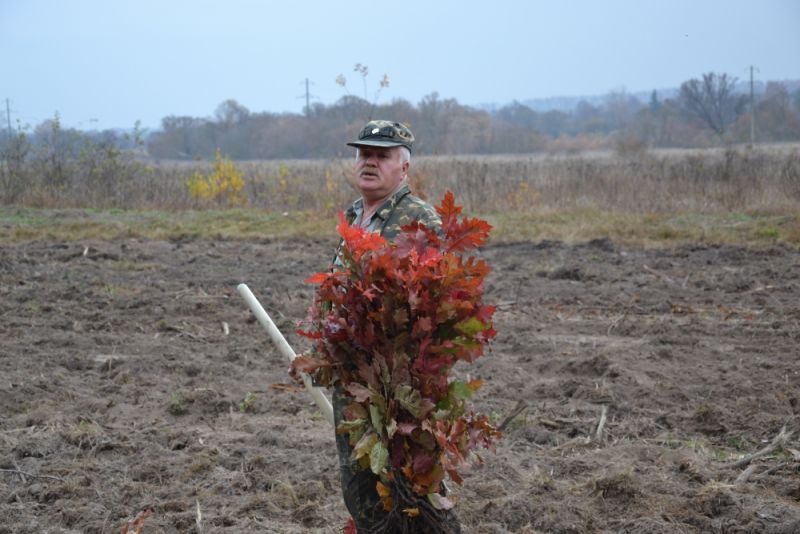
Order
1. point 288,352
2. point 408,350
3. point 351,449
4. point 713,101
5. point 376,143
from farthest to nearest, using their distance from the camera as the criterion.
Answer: point 713,101
point 288,352
point 376,143
point 351,449
point 408,350

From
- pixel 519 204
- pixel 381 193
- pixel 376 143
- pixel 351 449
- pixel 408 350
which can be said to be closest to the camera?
pixel 408 350

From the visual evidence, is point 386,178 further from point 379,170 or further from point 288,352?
point 288,352

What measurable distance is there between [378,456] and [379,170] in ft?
3.98

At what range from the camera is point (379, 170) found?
357 centimetres

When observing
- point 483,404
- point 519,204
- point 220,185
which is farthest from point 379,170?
point 220,185

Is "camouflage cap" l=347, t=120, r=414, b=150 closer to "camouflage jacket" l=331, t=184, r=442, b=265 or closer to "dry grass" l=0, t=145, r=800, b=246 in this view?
"camouflage jacket" l=331, t=184, r=442, b=265

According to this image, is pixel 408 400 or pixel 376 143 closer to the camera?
pixel 408 400

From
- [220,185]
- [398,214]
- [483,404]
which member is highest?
[398,214]

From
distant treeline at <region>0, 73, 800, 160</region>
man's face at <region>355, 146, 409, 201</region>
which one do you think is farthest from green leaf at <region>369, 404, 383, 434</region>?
distant treeline at <region>0, 73, 800, 160</region>

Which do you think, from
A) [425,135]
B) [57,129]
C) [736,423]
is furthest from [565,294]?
[425,135]

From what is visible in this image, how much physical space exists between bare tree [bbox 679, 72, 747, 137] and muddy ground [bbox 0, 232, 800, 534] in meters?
37.4

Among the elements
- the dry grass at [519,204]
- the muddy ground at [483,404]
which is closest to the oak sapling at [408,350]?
the muddy ground at [483,404]

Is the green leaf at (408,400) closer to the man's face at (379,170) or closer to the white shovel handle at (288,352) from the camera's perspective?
the white shovel handle at (288,352)

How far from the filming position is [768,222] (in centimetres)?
1361
